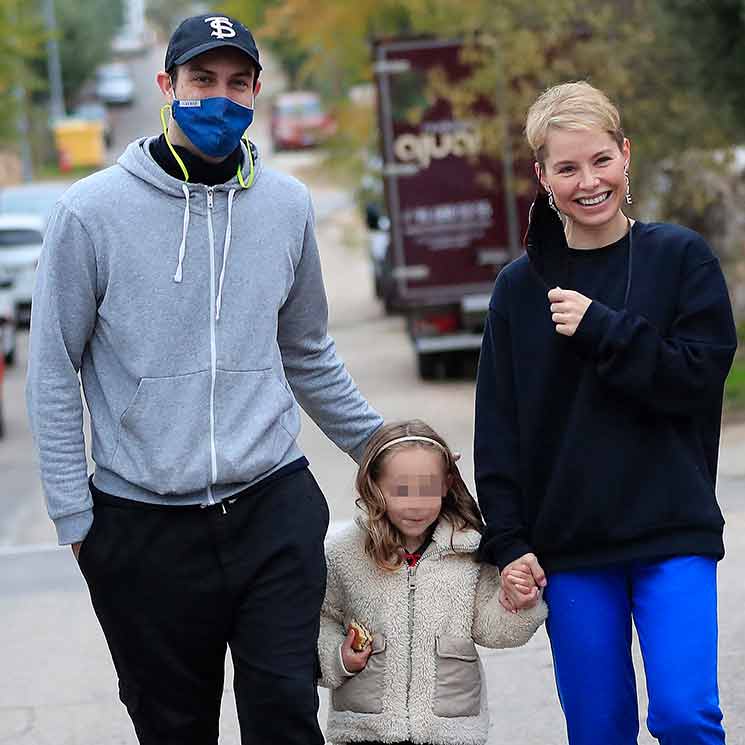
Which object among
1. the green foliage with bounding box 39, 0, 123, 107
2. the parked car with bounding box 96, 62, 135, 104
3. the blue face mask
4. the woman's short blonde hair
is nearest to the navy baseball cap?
the blue face mask

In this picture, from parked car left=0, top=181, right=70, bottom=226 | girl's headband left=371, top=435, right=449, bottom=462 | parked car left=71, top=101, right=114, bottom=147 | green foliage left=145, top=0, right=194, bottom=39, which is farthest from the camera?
green foliage left=145, top=0, right=194, bottom=39

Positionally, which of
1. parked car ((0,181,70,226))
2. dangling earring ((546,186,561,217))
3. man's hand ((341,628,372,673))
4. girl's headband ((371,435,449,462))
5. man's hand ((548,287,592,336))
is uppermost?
dangling earring ((546,186,561,217))

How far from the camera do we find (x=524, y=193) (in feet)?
51.3

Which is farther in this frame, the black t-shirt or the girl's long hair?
the girl's long hair

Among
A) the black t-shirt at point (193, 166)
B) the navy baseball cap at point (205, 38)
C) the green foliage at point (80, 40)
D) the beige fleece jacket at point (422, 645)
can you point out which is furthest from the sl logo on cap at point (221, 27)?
the green foliage at point (80, 40)

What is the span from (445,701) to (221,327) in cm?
102

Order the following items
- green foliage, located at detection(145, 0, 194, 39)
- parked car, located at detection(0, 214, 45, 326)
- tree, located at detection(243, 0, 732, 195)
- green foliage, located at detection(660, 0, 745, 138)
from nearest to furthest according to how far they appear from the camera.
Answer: green foliage, located at detection(660, 0, 745, 138) → tree, located at detection(243, 0, 732, 195) → parked car, located at detection(0, 214, 45, 326) → green foliage, located at detection(145, 0, 194, 39)

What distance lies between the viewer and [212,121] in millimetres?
3553

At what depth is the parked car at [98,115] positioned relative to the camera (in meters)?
62.1

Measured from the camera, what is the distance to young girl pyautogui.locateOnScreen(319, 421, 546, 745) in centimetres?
383

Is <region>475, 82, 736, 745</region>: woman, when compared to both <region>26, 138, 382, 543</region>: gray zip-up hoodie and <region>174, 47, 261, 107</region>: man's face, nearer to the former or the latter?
<region>26, 138, 382, 543</region>: gray zip-up hoodie

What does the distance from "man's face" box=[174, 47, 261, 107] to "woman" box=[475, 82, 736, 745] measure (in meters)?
0.65

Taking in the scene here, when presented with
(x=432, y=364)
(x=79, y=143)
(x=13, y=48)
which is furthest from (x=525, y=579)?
(x=79, y=143)

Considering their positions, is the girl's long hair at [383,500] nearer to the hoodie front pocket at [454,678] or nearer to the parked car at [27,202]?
the hoodie front pocket at [454,678]
